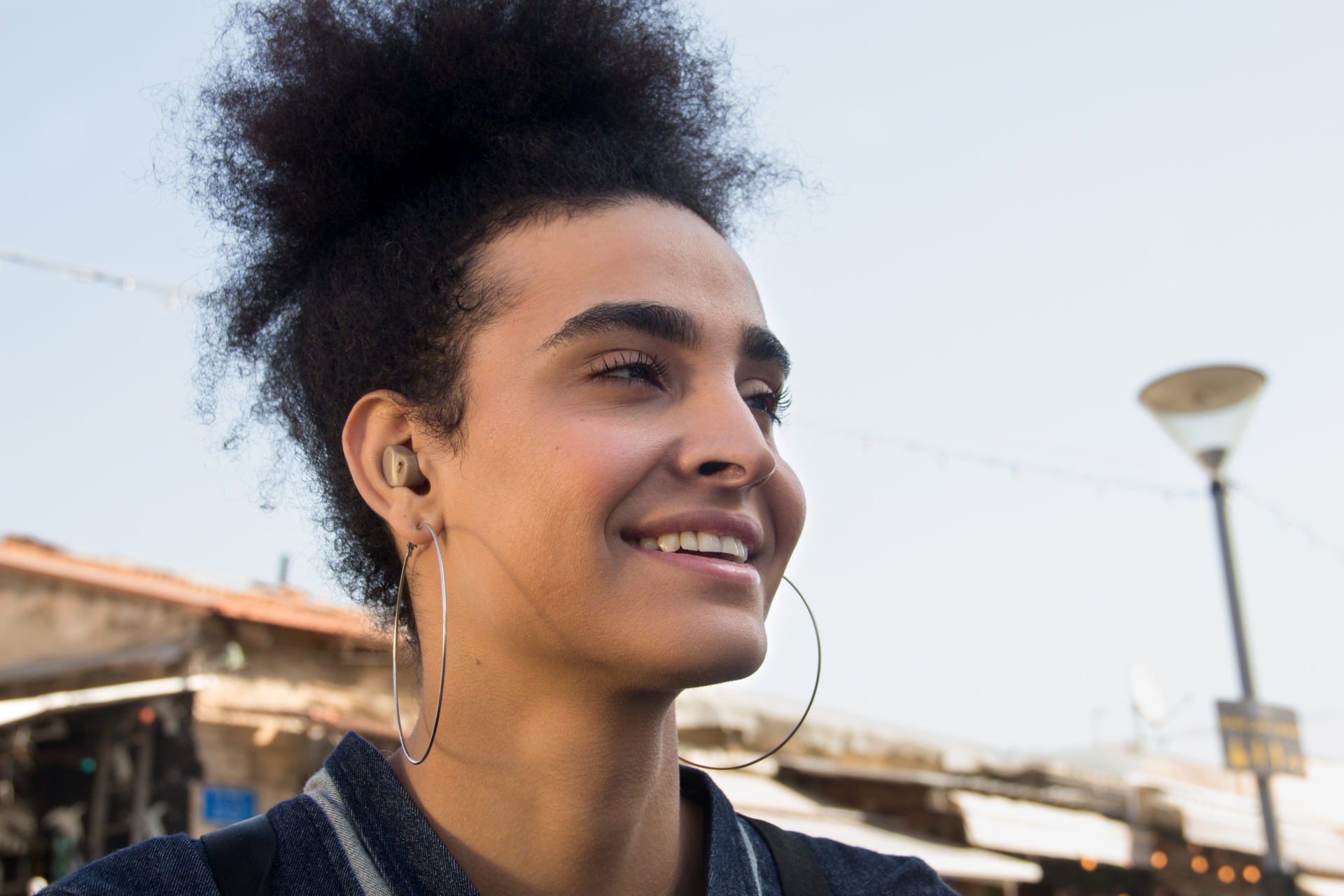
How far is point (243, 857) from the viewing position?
1569 mm

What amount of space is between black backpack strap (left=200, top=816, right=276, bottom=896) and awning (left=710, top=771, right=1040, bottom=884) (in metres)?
6.20

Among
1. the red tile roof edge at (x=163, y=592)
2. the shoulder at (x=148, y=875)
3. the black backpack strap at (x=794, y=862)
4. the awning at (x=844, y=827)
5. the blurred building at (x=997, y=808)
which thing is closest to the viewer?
the shoulder at (x=148, y=875)

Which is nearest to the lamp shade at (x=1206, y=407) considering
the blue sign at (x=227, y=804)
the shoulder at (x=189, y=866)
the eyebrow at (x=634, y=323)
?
the eyebrow at (x=634, y=323)

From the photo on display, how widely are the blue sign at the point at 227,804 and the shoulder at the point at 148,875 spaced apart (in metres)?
7.28

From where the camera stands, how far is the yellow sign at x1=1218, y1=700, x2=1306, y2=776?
21.3ft

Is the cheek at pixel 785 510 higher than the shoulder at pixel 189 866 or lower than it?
higher

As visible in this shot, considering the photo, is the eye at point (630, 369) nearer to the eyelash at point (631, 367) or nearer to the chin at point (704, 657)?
the eyelash at point (631, 367)

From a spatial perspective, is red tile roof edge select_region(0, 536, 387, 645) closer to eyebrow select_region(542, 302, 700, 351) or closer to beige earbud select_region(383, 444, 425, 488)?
beige earbud select_region(383, 444, 425, 488)

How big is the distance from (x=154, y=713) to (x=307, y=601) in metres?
3.89

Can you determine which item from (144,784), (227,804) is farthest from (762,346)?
(227,804)

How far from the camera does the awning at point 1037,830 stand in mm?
9094

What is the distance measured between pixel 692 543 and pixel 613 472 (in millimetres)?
150

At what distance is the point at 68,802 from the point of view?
765 centimetres

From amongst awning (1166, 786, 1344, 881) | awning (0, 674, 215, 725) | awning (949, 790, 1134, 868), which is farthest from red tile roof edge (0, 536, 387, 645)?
awning (1166, 786, 1344, 881)
